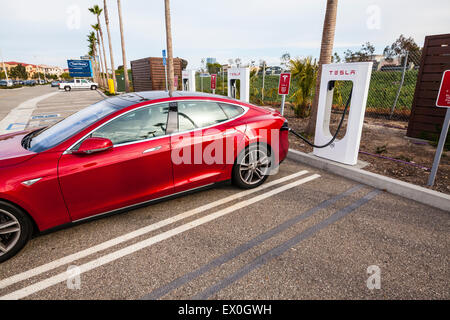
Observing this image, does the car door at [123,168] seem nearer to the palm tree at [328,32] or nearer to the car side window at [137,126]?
the car side window at [137,126]

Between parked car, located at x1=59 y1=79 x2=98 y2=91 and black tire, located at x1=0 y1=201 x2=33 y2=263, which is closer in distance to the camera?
black tire, located at x1=0 y1=201 x2=33 y2=263

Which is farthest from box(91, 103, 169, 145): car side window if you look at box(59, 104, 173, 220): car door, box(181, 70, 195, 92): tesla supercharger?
box(181, 70, 195, 92): tesla supercharger

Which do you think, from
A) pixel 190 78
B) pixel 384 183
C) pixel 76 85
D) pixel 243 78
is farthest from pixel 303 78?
pixel 76 85

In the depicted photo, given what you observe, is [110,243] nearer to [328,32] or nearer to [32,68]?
[328,32]

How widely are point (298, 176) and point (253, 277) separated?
2.65m

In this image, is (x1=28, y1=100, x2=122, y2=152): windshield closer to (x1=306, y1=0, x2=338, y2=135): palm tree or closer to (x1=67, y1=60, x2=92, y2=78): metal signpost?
(x1=306, y1=0, x2=338, y2=135): palm tree

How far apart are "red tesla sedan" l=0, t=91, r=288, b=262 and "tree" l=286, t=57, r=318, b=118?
18.8 ft

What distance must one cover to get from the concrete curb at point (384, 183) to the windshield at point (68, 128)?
3759mm

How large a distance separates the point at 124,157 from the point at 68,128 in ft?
2.79

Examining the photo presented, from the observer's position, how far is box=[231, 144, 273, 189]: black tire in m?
3.85

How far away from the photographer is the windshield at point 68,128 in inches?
112

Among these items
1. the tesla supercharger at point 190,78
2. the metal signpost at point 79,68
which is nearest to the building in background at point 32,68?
the metal signpost at point 79,68
